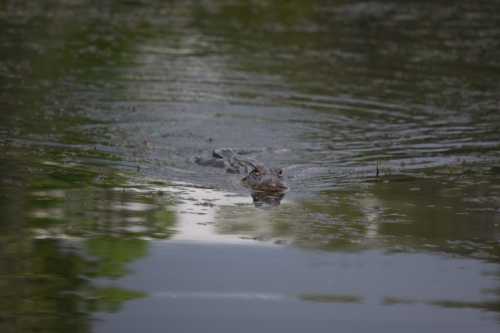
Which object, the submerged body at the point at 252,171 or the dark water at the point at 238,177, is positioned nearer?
the dark water at the point at 238,177

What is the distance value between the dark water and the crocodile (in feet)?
0.47

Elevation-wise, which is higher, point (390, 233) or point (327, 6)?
point (327, 6)

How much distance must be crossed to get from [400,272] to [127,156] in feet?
15.8

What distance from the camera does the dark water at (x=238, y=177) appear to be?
23.1 ft

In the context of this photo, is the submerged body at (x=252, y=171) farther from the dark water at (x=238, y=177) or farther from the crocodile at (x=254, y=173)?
the dark water at (x=238, y=177)

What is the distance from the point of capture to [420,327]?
6.70 metres

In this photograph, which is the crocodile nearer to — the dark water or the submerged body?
the submerged body

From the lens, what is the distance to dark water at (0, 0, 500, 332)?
7.05m

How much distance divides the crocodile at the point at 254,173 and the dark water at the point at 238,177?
143 mm

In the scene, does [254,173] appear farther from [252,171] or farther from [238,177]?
[238,177]

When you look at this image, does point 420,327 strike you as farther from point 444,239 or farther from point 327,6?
point 327,6

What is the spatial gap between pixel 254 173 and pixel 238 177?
389 millimetres

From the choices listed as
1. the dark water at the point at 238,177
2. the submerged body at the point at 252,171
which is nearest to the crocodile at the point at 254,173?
the submerged body at the point at 252,171

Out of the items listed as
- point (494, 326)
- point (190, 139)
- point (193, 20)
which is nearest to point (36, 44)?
point (193, 20)
